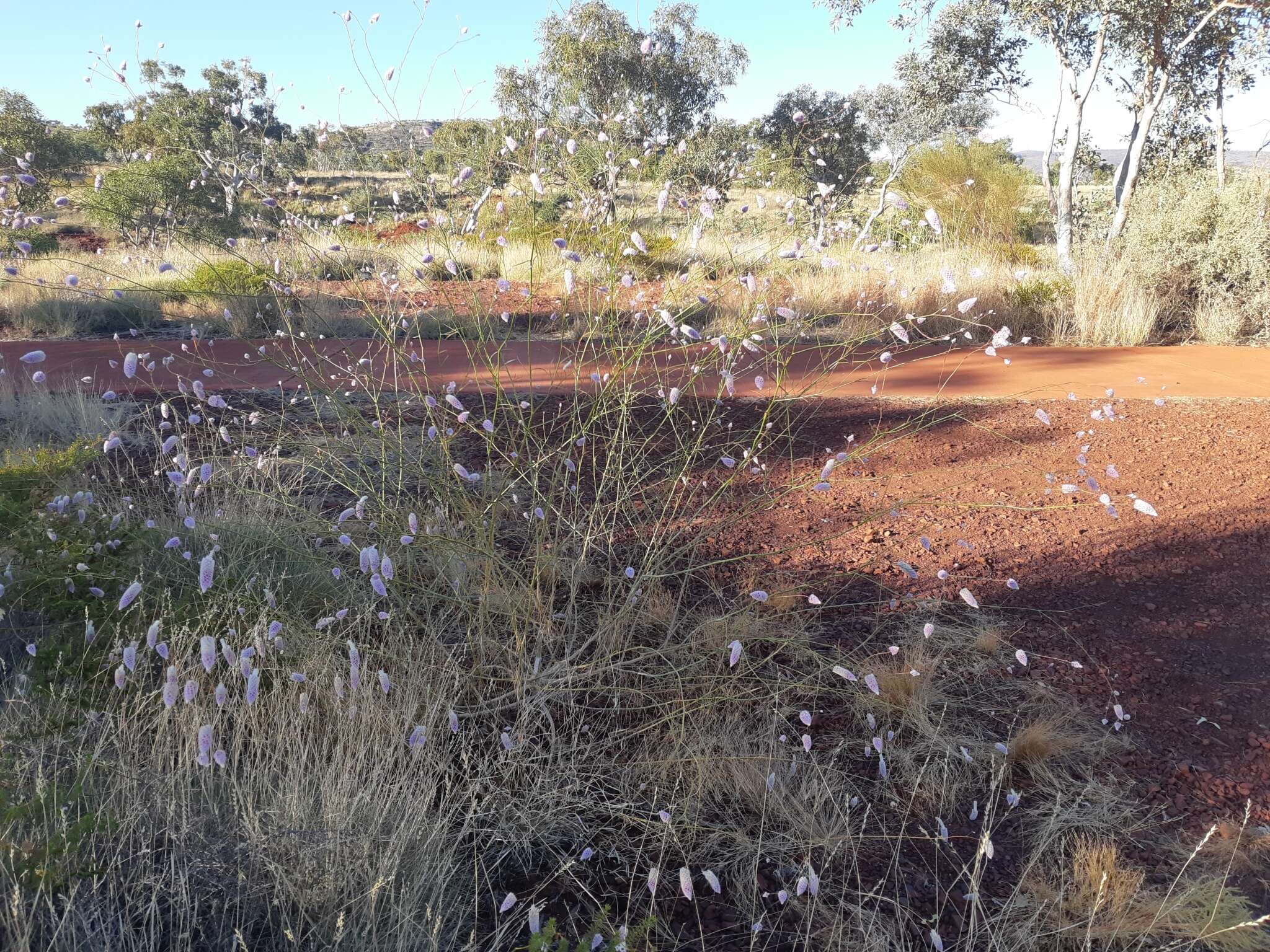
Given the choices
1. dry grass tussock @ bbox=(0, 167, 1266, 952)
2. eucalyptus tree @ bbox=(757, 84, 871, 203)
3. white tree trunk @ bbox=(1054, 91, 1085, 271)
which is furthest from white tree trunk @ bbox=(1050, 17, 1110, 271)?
dry grass tussock @ bbox=(0, 167, 1266, 952)

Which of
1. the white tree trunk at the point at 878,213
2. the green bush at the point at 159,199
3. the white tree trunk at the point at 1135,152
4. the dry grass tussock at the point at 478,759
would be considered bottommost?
the dry grass tussock at the point at 478,759

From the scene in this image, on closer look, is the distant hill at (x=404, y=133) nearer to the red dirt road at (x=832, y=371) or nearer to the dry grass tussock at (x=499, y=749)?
the dry grass tussock at (x=499, y=749)

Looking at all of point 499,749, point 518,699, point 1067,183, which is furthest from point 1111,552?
point 1067,183

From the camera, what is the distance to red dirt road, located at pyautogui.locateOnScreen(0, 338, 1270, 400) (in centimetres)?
596

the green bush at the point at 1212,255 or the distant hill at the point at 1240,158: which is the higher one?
the distant hill at the point at 1240,158

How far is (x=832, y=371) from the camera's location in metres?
5.35

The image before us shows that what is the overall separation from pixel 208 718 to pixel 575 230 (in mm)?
1682

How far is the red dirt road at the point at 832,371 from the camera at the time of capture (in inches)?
235

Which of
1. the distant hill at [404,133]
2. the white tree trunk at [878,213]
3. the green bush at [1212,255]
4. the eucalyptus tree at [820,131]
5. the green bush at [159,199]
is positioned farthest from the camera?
the eucalyptus tree at [820,131]

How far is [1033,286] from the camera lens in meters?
9.30

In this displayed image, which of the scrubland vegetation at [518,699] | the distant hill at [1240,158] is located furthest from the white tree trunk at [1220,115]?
the scrubland vegetation at [518,699]

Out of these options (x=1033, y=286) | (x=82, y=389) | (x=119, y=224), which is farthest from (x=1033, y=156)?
(x=82, y=389)

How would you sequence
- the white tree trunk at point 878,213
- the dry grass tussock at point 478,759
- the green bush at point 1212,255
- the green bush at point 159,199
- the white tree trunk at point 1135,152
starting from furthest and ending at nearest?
1. the white tree trunk at point 1135,152
2. the green bush at point 159,199
3. the green bush at point 1212,255
4. the white tree trunk at point 878,213
5. the dry grass tussock at point 478,759

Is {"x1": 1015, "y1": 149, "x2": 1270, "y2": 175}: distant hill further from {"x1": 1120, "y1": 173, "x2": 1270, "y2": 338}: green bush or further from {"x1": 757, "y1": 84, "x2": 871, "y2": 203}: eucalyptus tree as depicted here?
{"x1": 757, "y1": 84, "x2": 871, "y2": 203}: eucalyptus tree
